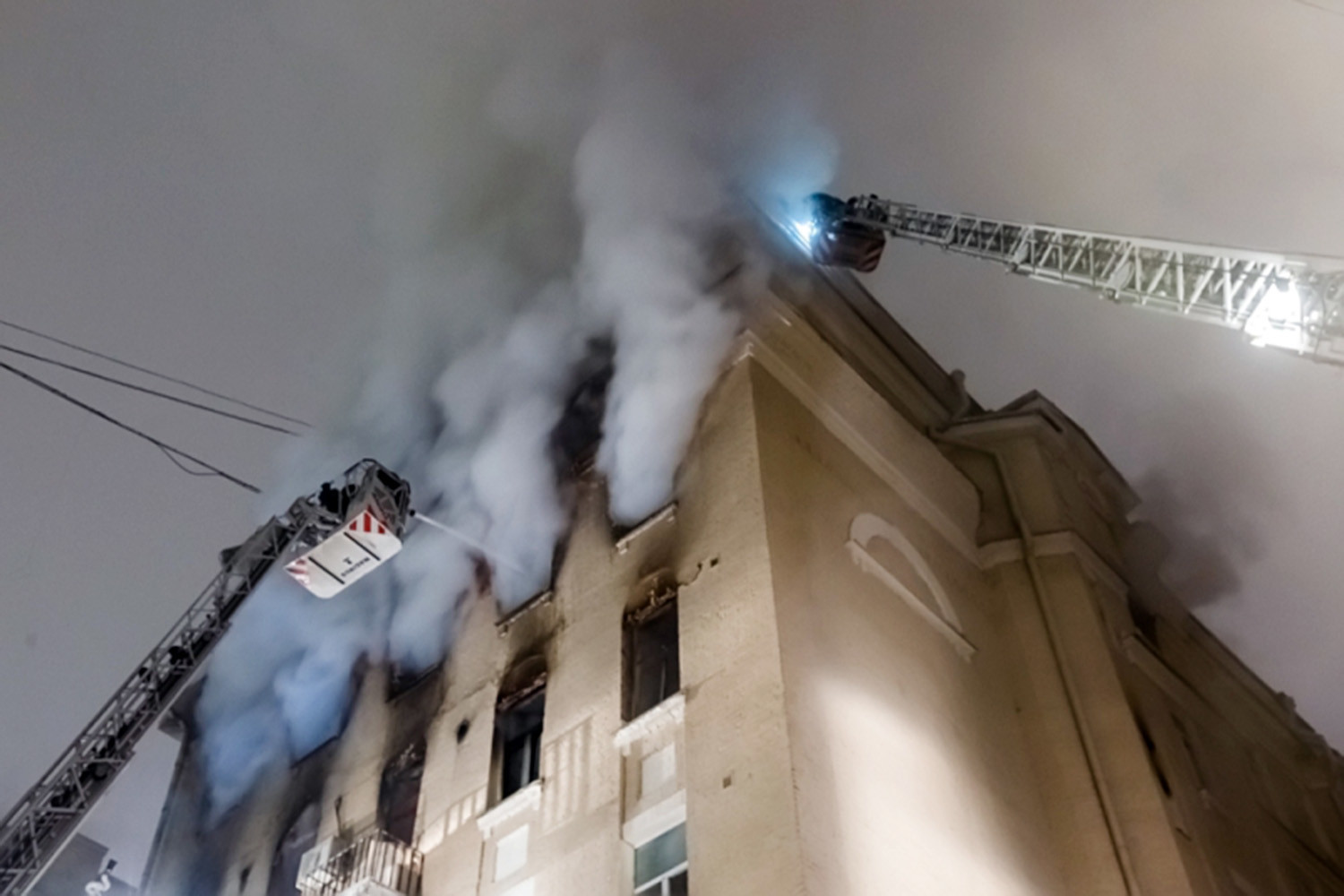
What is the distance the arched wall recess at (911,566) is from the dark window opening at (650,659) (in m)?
2.41

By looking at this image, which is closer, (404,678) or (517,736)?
(517,736)

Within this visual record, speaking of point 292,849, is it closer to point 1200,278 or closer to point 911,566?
point 911,566

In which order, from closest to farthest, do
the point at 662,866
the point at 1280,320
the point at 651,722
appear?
the point at 662,866
the point at 651,722
the point at 1280,320

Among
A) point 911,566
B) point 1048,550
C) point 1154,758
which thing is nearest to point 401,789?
point 911,566

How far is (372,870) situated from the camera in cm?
1264

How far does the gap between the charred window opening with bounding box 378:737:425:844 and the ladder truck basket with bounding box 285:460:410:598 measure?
8.05 ft

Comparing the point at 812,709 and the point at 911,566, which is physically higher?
the point at 911,566

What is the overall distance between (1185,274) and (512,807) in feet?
36.7

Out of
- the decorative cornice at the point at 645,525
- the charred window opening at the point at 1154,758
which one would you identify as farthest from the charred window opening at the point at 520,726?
the charred window opening at the point at 1154,758

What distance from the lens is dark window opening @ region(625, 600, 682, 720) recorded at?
39.1 feet

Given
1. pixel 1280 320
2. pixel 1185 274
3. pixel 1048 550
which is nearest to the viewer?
pixel 1280 320

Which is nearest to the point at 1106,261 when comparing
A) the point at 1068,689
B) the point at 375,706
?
the point at 1068,689

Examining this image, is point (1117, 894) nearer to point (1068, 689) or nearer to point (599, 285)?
point (1068, 689)

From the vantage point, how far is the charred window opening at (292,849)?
1559 centimetres
